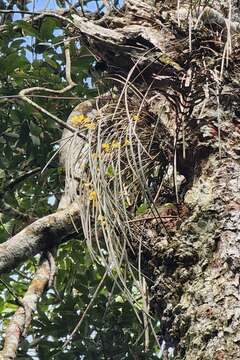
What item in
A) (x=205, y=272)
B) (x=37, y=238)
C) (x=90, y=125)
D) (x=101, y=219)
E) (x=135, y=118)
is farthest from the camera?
(x=37, y=238)

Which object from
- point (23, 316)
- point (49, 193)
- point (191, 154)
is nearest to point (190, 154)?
point (191, 154)

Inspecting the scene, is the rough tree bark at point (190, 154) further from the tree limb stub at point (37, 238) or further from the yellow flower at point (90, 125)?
the tree limb stub at point (37, 238)

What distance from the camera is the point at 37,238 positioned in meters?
2.04

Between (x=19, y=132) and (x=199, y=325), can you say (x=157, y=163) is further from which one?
(x=19, y=132)

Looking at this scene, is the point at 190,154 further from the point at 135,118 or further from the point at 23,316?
the point at 23,316

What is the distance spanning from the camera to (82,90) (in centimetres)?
304

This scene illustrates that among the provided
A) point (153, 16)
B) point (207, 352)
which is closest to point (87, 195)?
point (153, 16)

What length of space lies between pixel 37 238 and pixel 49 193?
40.7 inches

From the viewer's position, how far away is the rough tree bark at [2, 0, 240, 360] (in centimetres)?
118

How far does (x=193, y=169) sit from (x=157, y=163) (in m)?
0.20

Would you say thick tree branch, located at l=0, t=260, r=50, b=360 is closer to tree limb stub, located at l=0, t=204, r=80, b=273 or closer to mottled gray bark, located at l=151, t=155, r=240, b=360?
tree limb stub, located at l=0, t=204, r=80, b=273

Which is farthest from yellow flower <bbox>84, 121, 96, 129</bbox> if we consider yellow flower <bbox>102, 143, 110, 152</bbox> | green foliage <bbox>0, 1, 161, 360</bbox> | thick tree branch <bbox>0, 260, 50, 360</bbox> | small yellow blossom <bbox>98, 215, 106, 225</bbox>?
green foliage <bbox>0, 1, 161, 360</bbox>

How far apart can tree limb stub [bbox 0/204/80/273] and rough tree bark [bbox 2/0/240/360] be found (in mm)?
452

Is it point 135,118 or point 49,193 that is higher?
point 135,118
